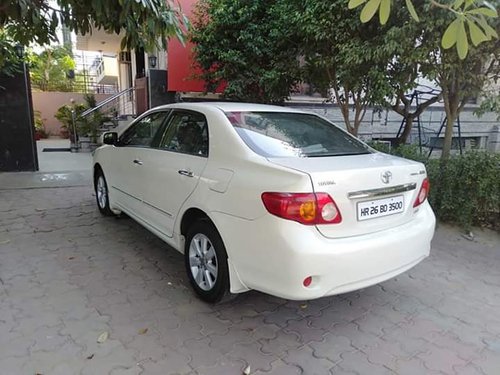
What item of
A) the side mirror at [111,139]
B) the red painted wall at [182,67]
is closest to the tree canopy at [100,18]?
the side mirror at [111,139]

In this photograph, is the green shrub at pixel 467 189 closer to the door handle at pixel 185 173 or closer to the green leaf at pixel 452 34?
the door handle at pixel 185 173

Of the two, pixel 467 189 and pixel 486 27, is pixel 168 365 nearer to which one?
pixel 486 27

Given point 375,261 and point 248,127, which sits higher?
point 248,127

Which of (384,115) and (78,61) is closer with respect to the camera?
(384,115)

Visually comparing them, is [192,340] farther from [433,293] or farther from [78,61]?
[78,61]

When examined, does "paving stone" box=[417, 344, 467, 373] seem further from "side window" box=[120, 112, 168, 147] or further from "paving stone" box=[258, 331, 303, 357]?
"side window" box=[120, 112, 168, 147]

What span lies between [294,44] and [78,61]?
26.4 m

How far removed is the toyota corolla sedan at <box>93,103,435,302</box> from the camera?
249cm

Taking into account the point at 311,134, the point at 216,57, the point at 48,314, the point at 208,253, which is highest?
the point at 216,57

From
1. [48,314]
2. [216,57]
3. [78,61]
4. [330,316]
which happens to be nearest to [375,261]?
[330,316]

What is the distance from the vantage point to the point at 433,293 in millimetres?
3490

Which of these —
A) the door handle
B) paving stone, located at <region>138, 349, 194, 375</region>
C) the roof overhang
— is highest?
the roof overhang

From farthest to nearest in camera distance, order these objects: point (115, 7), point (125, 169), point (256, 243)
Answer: point (125, 169) < point (115, 7) < point (256, 243)

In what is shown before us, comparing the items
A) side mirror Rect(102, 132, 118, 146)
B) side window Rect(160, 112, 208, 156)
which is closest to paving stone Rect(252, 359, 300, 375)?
side window Rect(160, 112, 208, 156)
